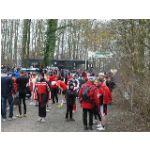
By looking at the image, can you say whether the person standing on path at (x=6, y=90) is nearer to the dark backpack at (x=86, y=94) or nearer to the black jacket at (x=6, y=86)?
the black jacket at (x=6, y=86)

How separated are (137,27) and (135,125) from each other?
14.3 feet

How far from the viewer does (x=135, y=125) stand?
13.5m

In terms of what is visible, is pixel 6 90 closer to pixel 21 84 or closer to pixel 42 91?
pixel 21 84

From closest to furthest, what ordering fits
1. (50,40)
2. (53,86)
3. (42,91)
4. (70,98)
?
(42,91) < (70,98) < (53,86) < (50,40)

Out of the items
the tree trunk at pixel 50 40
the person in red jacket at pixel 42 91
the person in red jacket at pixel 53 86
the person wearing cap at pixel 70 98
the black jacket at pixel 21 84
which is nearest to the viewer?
the person in red jacket at pixel 42 91

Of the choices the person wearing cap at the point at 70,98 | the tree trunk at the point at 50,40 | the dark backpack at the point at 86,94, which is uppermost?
the tree trunk at the point at 50,40

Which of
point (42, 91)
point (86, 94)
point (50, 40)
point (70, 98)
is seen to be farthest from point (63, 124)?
point (50, 40)

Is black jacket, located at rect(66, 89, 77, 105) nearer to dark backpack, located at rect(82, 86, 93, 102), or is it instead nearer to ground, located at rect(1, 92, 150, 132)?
ground, located at rect(1, 92, 150, 132)

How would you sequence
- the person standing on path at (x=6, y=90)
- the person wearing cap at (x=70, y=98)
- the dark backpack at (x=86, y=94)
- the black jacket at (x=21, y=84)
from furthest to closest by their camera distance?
the black jacket at (x=21, y=84), the person wearing cap at (x=70, y=98), the person standing on path at (x=6, y=90), the dark backpack at (x=86, y=94)

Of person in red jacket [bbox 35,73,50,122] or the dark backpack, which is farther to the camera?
person in red jacket [bbox 35,73,50,122]

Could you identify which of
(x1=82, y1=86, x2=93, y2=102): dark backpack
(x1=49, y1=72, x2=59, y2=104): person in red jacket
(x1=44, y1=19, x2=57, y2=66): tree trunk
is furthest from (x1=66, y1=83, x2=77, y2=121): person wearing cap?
(x1=44, y1=19, x2=57, y2=66): tree trunk

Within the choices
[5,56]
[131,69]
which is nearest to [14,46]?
[5,56]

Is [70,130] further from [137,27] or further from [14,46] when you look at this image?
[14,46]

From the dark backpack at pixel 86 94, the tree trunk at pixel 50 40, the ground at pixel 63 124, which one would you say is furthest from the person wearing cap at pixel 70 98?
the tree trunk at pixel 50 40
